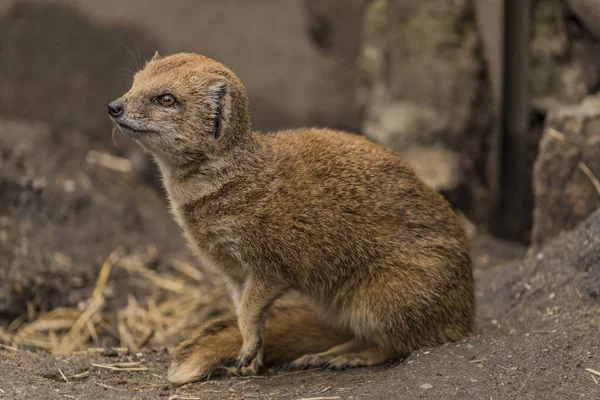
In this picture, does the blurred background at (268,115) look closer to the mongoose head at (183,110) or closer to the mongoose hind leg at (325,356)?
the mongoose hind leg at (325,356)

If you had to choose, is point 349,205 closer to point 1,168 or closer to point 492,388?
point 492,388

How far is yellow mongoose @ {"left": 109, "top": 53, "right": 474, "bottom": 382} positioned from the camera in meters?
3.28

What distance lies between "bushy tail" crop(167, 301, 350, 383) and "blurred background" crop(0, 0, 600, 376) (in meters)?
0.97

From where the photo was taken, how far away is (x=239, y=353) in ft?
11.4

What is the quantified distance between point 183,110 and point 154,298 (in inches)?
81.9

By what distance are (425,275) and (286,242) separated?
2.04 feet

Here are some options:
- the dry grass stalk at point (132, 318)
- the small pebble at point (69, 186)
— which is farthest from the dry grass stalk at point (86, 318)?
the small pebble at point (69, 186)

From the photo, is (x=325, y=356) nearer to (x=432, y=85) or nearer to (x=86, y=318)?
(x=86, y=318)

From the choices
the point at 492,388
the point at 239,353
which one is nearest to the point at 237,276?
the point at 239,353

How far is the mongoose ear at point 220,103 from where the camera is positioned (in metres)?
3.28

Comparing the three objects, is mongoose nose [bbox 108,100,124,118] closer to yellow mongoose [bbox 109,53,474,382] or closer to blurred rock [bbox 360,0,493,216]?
yellow mongoose [bbox 109,53,474,382]

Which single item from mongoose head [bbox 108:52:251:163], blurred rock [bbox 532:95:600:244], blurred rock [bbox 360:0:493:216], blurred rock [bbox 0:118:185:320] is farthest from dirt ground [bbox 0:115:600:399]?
mongoose head [bbox 108:52:251:163]

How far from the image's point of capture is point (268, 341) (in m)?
3.68

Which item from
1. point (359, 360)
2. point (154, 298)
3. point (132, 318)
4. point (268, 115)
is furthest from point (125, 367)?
point (268, 115)
